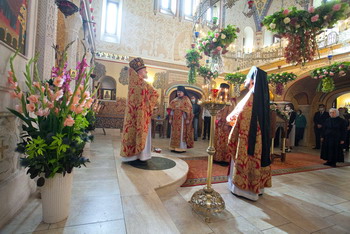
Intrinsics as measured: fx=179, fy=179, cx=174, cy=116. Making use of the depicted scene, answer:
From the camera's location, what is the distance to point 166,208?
227cm

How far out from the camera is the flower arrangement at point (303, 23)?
3350mm

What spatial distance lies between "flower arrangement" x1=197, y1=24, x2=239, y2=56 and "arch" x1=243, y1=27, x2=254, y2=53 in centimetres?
833

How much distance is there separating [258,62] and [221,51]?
6.72 metres

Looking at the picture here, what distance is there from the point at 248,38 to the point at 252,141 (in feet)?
40.3

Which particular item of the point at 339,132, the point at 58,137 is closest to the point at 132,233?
the point at 58,137

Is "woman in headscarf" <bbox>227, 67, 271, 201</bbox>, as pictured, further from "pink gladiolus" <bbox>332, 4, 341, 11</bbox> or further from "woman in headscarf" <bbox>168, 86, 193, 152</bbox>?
"woman in headscarf" <bbox>168, 86, 193, 152</bbox>

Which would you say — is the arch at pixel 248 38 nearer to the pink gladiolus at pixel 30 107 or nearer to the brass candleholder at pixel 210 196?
the brass candleholder at pixel 210 196

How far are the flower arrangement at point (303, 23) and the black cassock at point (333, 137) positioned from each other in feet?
8.82

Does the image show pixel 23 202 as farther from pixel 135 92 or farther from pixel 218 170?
pixel 218 170

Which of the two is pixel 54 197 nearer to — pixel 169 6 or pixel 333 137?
pixel 333 137

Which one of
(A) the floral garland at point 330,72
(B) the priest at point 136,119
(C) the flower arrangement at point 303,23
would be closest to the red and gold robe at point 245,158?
(B) the priest at point 136,119

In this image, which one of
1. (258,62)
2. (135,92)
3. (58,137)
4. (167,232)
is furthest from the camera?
(258,62)

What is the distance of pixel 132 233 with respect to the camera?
1.44 m

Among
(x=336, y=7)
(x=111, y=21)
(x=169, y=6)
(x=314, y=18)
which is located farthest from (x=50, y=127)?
(x=169, y=6)
